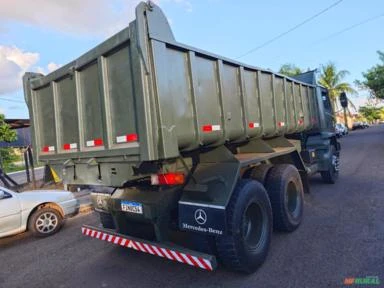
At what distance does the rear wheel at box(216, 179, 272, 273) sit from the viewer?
11.7 feet

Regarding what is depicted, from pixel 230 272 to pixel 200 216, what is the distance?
2.89ft

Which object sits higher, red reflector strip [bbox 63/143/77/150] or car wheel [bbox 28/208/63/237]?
red reflector strip [bbox 63/143/77/150]

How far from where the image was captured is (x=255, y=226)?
4.20 metres

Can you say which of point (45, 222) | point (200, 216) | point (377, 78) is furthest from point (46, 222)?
point (377, 78)

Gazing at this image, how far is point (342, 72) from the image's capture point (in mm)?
41281

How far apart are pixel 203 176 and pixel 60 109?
2.20 meters

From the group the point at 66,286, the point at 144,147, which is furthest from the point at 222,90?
the point at 66,286

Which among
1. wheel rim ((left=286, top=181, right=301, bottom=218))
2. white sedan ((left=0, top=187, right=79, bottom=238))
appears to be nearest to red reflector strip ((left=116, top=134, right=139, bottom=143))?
wheel rim ((left=286, top=181, right=301, bottom=218))

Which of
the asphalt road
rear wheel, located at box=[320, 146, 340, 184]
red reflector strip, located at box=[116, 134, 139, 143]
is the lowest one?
the asphalt road

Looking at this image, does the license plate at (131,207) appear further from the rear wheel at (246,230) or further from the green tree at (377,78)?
the green tree at (377,78)

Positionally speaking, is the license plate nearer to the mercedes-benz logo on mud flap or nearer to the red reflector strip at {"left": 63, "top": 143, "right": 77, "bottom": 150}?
the mercedes-benz logo on mud flap

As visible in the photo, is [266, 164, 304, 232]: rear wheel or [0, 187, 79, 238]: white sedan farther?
[0, 187, 79, 238]: white sedan

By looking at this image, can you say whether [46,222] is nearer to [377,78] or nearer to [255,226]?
[255,226]

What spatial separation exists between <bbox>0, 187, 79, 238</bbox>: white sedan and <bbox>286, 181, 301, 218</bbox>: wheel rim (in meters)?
4.39
